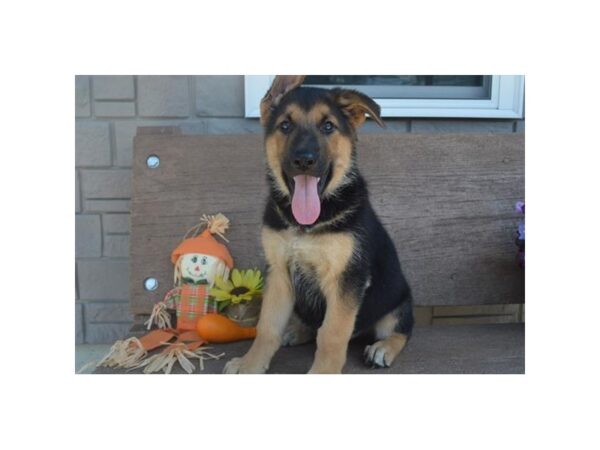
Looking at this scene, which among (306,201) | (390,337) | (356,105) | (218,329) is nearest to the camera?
(306,201)

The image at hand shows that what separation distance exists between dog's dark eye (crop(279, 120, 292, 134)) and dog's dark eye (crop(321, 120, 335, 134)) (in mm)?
181

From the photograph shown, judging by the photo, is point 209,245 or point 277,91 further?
point 209,245

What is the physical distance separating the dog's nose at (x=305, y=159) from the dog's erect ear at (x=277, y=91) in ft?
1.59

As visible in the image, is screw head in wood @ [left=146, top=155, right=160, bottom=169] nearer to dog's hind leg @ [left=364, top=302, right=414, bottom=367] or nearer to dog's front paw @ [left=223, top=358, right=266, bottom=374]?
dog's front paw @ [left=223, top=358, right=266, bottom=374]

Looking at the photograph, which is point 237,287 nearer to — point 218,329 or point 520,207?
point 218,329

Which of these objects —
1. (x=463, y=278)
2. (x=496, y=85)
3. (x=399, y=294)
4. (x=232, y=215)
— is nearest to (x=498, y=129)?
(x=496, y=85)

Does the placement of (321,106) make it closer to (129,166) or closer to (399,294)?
(399,294)

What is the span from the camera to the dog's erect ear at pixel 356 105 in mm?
2844

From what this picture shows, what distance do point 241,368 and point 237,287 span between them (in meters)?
0.87

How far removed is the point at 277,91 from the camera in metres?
2.99

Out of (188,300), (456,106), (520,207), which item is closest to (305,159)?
(188,300)

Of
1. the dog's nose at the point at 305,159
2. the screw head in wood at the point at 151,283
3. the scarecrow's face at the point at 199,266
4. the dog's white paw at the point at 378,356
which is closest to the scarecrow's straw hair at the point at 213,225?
the scarecrow's face at the point at 199,266

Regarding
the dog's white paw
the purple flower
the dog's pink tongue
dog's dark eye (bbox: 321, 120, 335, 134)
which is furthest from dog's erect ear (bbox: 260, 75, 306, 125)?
the purple flower

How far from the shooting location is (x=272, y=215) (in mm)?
2990
